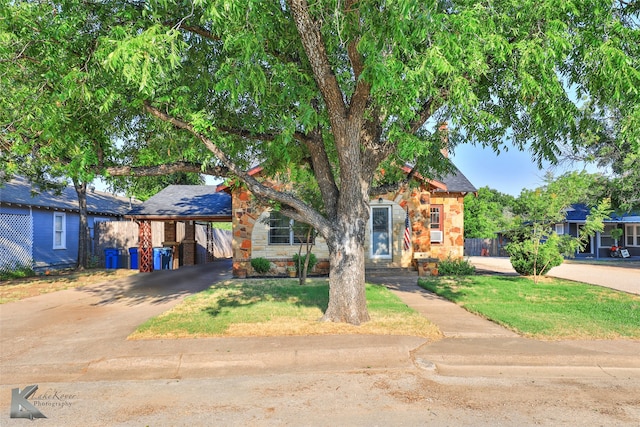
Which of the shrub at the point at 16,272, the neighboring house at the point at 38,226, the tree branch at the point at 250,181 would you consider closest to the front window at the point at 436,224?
the tree branch at the point at 250,181

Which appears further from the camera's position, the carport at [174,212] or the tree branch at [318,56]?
the carport at [174,212]

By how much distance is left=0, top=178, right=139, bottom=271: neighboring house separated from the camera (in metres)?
16.0

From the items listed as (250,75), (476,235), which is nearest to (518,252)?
(250,75)

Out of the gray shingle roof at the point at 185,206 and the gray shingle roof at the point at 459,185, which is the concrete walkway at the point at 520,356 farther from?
the gray shingle roof at the point at 185,206

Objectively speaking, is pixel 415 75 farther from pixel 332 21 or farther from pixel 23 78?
pixel 23 78

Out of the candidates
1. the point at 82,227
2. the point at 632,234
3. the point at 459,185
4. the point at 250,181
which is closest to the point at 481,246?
the point at 632,234

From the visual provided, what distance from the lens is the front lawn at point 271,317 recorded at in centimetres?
682

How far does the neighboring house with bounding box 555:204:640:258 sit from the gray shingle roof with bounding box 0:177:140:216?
97.3 ft

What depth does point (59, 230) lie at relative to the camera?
19.4 metres

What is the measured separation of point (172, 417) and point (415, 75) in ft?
16.1

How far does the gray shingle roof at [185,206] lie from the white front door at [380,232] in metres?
5.98

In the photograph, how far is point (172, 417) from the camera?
405cm

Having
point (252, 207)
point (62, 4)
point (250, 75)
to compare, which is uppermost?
point (62, 4)

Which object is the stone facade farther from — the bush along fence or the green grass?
the bush along fence
